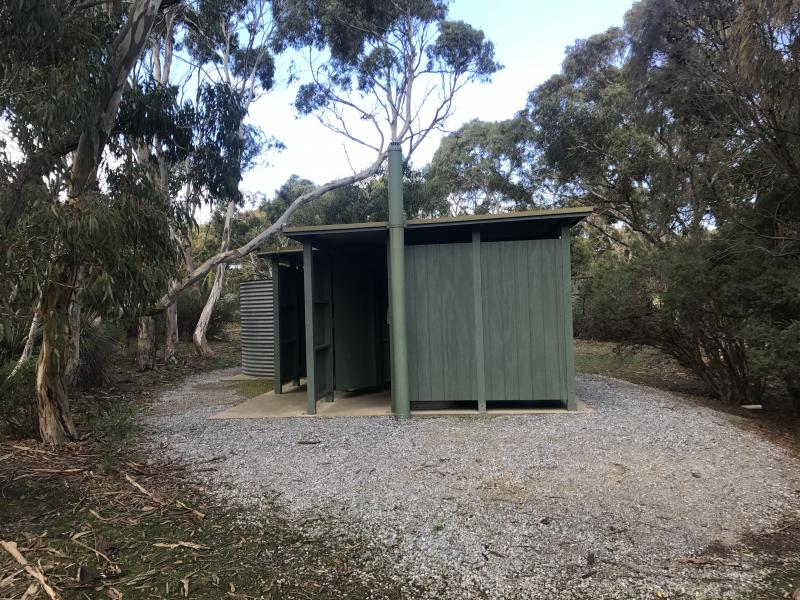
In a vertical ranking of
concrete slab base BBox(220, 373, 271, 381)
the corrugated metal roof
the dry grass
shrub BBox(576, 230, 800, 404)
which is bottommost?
the dry grass

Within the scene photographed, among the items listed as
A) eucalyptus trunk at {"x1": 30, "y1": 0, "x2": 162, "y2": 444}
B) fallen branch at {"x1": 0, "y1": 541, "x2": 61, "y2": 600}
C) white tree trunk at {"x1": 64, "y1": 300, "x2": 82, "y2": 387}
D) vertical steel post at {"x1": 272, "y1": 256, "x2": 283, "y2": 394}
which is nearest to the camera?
fallen branch at {"x1": 0, "y1": 541, "x2": 61, "y2": 600}

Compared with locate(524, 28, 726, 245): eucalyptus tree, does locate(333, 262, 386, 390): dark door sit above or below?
below

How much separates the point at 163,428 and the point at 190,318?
12.8m

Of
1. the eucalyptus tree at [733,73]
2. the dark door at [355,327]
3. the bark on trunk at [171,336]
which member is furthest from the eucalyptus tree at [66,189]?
the bark on trunk at [171,336]

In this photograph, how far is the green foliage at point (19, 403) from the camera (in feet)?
18.5

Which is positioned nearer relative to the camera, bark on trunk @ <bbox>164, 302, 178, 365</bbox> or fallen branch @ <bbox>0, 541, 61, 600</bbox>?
fallen branch @ <bbox>0, 541, 61, 600</bbox>

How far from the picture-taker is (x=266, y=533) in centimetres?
349

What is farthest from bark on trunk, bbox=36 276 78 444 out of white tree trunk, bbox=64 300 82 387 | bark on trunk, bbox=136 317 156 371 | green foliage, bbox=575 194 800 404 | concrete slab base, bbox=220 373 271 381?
green foliage, bbox=575 194 800 404

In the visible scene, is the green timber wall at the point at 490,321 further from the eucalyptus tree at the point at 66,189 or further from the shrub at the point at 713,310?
the eucalyptus tree at the point at 66,189

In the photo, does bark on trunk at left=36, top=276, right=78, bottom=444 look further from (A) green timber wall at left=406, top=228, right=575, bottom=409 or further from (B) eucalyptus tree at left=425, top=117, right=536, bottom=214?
(B) eucalyptus tree at left=425, top=117, right=536, bottom=214

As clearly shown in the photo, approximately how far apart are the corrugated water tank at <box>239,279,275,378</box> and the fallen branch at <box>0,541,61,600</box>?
28.1 ft

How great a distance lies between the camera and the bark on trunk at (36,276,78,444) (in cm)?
524

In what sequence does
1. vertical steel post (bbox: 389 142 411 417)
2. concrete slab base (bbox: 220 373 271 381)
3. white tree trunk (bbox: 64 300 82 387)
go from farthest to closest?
concrete slab base (bbox: 220 373 271 381) → white tree trunk (bbox: 64 300 82 387) → vertical steel post (bbox: 389 142 411 417)

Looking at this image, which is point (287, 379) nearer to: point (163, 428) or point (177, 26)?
point (163, 428)
